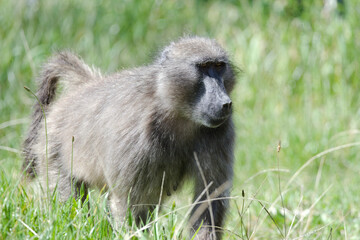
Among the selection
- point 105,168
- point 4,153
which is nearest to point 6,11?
point 4,153

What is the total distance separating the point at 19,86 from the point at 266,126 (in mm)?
3088

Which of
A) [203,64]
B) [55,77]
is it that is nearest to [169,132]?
[203,64]

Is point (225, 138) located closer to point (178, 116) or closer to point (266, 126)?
point (178, 116)

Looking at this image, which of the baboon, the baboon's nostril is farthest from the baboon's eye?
the baboon's nostril

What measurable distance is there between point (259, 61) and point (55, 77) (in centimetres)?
371

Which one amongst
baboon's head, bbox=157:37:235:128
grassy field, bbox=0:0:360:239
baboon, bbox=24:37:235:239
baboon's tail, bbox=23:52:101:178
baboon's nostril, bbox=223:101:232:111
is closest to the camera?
baboon's nostril, bbox=223:101:232:111

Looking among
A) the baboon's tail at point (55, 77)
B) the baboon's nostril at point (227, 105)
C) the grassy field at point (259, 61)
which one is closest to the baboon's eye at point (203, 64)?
the baboon's nostril at point (227, 105)

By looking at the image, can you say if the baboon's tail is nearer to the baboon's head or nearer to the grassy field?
the grassy field

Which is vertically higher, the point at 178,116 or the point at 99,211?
the point at 178,116

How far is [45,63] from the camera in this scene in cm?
503

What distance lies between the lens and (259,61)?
7.96 metres

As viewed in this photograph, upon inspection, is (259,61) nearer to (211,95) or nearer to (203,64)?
(203,64)

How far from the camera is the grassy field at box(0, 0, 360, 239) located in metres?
6.39

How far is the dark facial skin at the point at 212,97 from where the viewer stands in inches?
136
